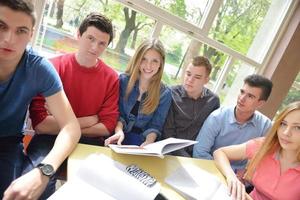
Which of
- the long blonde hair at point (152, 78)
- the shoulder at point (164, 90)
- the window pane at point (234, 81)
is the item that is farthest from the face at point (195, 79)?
the window pane at point (234, 81)

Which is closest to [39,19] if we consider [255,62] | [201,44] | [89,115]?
[89,115]

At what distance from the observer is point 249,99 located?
201 cm

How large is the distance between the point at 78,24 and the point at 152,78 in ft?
3.26

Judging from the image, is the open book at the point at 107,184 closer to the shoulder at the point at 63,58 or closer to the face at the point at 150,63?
the shoulder at the point at 63,58

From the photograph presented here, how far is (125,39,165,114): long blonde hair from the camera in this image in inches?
75.6

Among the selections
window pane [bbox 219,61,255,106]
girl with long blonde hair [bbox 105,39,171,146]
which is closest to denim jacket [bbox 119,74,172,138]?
girl with long blonde hair [bbox 105,39,171,146]

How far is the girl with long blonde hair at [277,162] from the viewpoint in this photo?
140 centimetres

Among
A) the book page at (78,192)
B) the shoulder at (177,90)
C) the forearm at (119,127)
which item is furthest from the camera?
the shoulder at (177,90)

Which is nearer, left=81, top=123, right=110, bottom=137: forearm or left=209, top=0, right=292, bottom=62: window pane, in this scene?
left=81, top=123, right=110, bottom=137: forearm

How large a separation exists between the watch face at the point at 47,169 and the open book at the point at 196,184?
0.44m

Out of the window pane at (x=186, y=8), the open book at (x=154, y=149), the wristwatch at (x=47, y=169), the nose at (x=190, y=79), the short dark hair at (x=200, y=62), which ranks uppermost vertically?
the window pane at (x=186, y=8)

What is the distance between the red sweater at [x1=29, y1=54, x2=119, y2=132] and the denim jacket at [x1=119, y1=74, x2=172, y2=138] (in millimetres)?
94

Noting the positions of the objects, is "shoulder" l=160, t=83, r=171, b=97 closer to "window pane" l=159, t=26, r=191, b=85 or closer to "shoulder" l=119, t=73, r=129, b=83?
"shoulder" l=119, t=73, r=129, b=83

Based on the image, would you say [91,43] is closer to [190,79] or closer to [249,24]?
[190,79]
